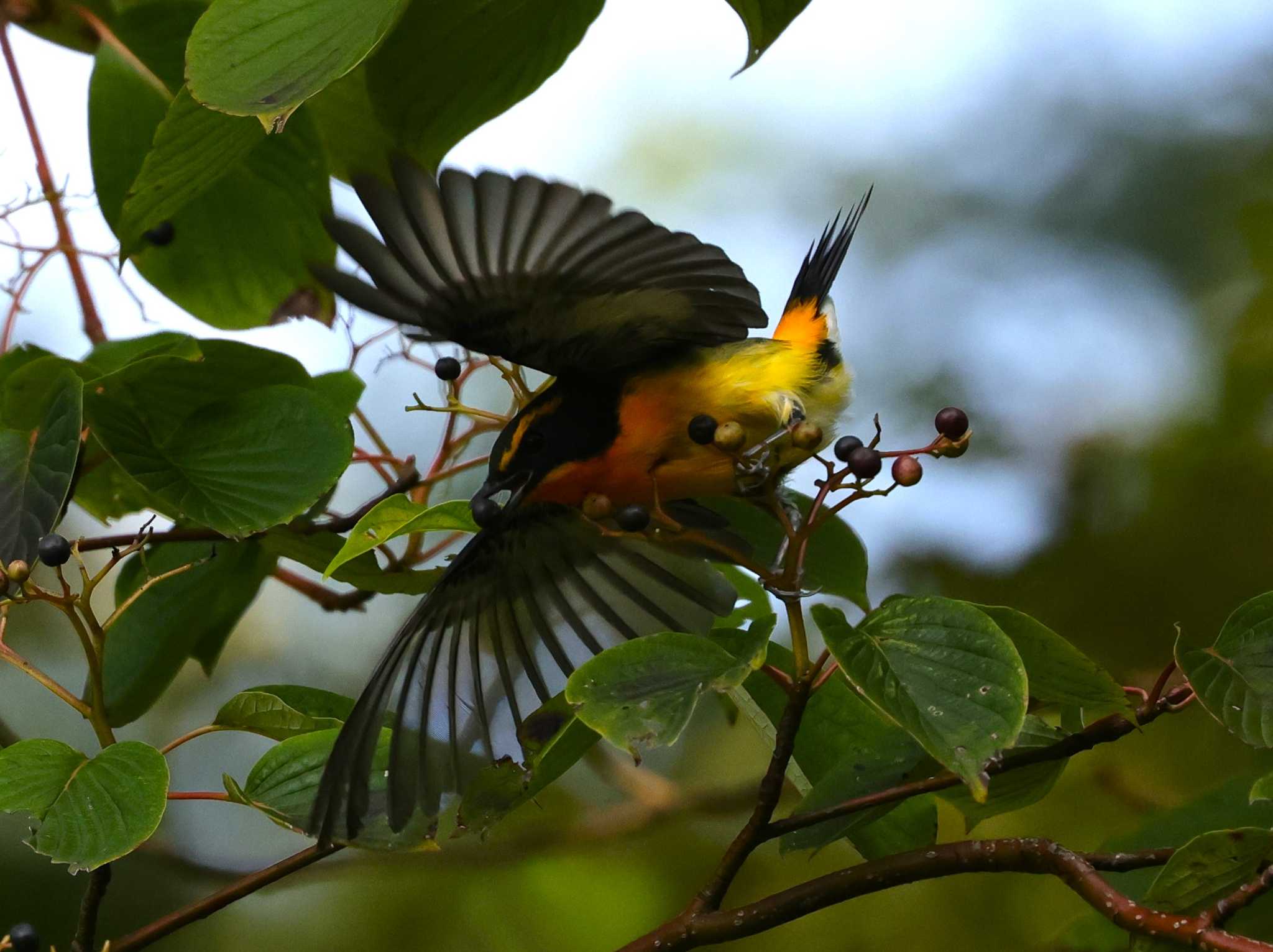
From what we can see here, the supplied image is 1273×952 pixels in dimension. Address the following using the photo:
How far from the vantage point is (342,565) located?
1.46 m

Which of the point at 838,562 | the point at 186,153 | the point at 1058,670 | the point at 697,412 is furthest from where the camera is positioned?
the point at 697,412

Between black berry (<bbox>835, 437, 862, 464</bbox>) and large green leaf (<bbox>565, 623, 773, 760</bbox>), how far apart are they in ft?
0.79

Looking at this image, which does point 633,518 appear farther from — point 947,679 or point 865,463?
point 947,679

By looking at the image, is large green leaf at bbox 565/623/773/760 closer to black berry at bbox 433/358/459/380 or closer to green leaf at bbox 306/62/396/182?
black berry at bbox 433/358/459/380

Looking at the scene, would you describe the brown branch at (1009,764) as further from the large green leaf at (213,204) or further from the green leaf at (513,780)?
the large green leaf at (213,204)

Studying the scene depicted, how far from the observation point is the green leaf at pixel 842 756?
4.00ft

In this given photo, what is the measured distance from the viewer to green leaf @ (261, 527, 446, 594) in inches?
58.9

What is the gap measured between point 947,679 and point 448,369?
2.52 ft

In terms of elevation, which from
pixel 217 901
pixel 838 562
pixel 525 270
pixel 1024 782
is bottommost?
pixel 1024 782

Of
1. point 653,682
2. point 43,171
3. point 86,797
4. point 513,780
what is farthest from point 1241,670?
point 43,171

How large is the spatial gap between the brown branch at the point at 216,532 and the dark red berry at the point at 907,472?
1.99 feet

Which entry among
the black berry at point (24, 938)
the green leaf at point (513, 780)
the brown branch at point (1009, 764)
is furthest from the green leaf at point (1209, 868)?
the black berry at point (24, 938)

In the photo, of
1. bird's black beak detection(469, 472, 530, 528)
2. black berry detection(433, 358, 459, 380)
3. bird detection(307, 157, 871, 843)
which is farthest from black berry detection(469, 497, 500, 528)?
black berry detection(433, 358, 459, 380)

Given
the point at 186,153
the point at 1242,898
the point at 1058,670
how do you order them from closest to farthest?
1. the point at 1242,898
2. the point at 1058,670
3. the point at 186,153
